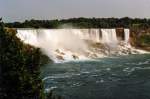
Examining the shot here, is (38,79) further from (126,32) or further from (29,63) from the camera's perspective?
(126,32)

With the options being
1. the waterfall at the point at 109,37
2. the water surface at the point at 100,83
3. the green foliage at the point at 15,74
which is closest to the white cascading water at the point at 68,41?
the waterfall at the point at 109,37

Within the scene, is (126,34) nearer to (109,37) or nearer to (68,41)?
(109,37)

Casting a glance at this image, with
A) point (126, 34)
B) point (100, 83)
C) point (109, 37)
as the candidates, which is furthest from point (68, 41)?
point (100, 83)

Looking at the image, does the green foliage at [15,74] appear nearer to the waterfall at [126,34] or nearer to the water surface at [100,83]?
the water surface at [100,83]

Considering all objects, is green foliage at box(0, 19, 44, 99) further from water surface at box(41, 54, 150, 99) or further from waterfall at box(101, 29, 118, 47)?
waterfall at box(101, 29, 118, 47)

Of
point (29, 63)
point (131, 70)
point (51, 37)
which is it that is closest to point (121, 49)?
point (51, 37)
